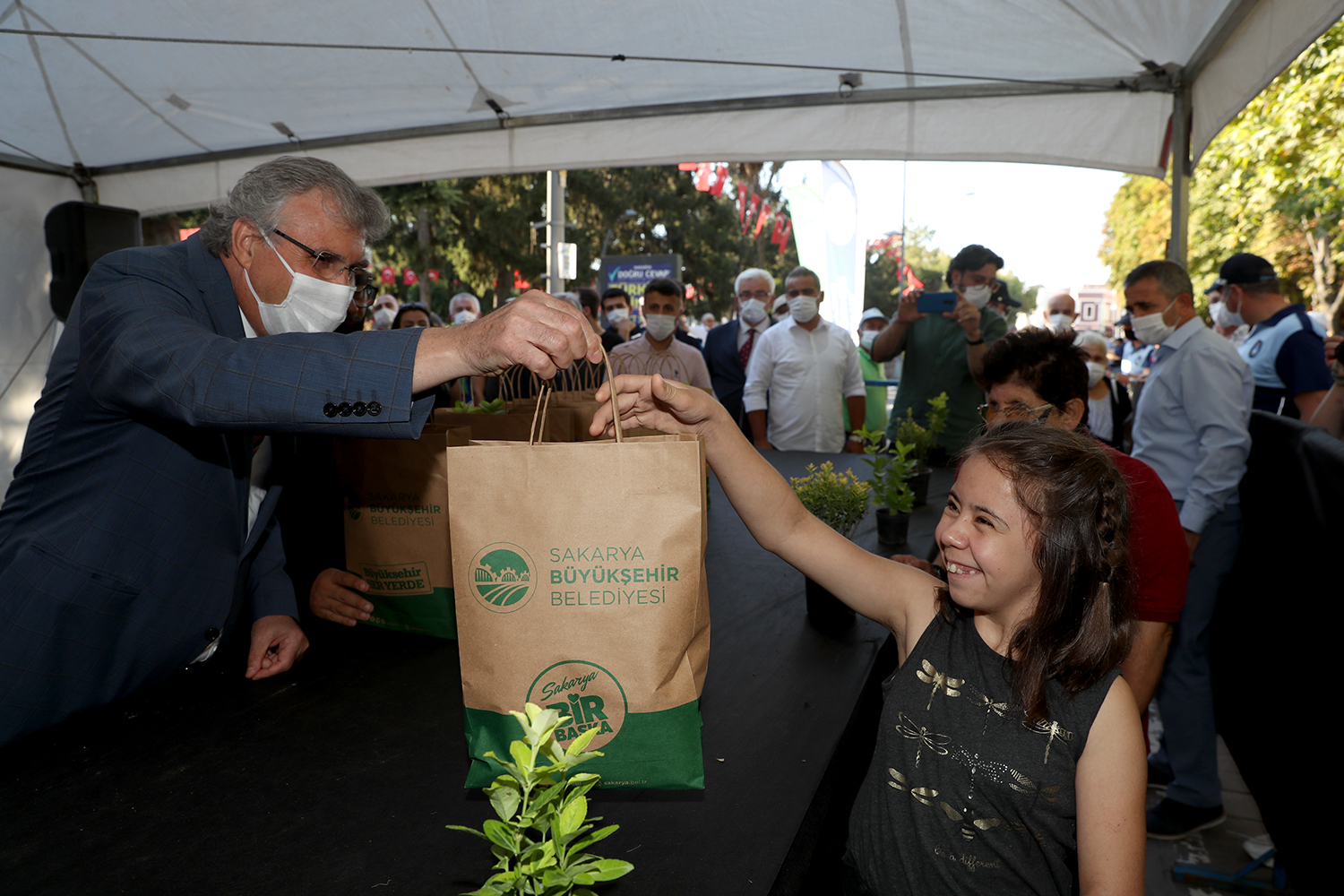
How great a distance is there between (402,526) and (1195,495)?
2.81 meters

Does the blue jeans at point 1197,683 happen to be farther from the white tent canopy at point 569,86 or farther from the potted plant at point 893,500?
the white tent canopy at point 569,86

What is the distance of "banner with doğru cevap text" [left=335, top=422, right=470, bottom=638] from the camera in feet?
4.84

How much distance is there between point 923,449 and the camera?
3443 millimetres

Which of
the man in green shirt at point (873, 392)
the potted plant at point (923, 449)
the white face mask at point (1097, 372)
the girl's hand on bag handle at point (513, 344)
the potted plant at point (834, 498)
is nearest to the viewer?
the girl's hand on bag handle at point (513, 344)

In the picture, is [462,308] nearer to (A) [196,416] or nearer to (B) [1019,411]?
(B) [1019,411]

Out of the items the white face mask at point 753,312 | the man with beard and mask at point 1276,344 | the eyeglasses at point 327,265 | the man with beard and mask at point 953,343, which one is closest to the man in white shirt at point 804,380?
the man with beard and mask at point 953,343

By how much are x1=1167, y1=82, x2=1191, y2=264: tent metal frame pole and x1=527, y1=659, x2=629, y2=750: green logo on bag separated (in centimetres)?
384

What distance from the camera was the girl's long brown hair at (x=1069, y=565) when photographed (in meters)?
1.12

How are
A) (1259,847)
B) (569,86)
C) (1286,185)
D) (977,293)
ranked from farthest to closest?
1. (1286,185)
2. (977,293)
3. (569,86)
4. (1259,847)

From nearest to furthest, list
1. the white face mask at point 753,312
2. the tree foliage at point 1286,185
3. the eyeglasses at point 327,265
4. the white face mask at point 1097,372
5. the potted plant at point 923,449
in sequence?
the eyeglasses at point 327,265 < the potted plant at point 923,449 < the white face mask at point 1097,372 < the white face mask at point 753,312 < the tree foliage at point 1286,185

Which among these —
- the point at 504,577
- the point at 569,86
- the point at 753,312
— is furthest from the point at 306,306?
the point at 753,312

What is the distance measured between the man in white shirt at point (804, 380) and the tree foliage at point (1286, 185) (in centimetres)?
358

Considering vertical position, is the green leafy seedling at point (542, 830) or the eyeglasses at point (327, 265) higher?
the eyeglasses at point (327, 265)

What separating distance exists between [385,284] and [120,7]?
15870mm
